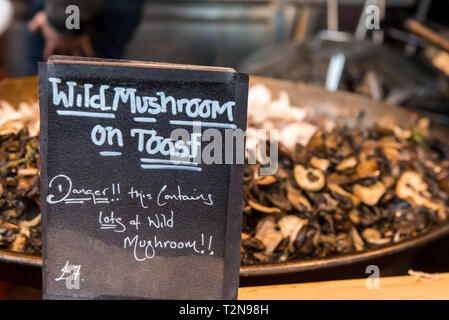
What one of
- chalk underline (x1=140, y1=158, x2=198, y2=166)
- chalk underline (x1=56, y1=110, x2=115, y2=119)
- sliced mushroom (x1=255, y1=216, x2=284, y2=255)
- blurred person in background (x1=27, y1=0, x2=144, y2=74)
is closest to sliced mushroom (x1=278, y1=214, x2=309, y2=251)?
sliced mushroom (x1=255, y1=216, x2=284, y2=255)

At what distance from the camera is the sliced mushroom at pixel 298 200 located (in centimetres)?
135

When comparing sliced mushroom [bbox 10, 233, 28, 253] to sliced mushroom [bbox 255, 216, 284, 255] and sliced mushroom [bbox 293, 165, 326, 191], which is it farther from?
sliced mushroom [bbox 293, 165, 326, 191]

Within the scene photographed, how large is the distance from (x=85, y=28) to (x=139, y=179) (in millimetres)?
1593

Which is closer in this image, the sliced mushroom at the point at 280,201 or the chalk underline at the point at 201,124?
the chalk underline at the point at 201,124

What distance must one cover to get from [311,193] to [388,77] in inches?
73.4

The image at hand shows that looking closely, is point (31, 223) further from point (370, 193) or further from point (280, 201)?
point (370, 193)

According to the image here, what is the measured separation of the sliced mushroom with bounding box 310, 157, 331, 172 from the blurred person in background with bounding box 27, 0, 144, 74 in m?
1.19

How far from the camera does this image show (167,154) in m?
0.87

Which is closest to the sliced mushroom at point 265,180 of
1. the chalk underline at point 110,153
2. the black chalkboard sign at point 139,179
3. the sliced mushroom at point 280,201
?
the sliced mushroom at point 280,201

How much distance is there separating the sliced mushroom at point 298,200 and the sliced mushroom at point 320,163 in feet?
0.45

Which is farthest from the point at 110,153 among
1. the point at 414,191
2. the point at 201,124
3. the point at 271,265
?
the point at 414,191

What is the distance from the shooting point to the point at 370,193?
1.47 m

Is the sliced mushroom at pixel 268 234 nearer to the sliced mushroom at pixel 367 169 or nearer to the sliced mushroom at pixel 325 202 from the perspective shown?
the sliced mushroom at pixel 325 202
